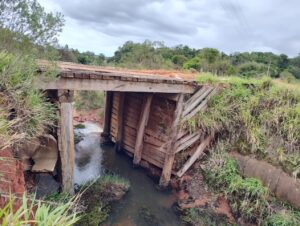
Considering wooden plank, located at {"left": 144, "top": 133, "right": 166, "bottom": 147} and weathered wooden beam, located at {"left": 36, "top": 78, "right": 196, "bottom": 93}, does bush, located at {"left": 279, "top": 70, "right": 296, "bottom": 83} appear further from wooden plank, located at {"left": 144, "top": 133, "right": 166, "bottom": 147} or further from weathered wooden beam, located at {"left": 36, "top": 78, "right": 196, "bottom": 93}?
wooden plank, located at {"left": 144, "top": 133, "right": 166, "bottom": 147}

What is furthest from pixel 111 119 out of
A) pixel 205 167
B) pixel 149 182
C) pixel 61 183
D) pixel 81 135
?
pixel 61 183

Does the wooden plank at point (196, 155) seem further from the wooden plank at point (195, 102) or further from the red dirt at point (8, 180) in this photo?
the red dirt at point (8, 180)

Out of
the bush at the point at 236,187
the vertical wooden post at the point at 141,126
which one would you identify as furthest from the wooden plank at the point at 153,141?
the bush at the point at 236,187

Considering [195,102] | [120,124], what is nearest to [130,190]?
[120,124]

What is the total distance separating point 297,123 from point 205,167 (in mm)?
2421

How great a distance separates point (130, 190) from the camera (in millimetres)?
7246

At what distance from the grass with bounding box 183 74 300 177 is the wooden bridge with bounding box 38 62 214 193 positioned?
0.36m

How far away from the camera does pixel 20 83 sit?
3896mm

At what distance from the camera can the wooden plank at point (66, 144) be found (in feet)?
16.8

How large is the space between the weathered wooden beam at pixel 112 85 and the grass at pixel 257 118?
2.99 feet

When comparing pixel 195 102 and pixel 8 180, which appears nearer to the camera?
pixel 8 180

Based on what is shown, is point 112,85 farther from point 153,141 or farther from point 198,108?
point 153,141

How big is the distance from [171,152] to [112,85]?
266 cm

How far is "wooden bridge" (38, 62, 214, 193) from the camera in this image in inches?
202
